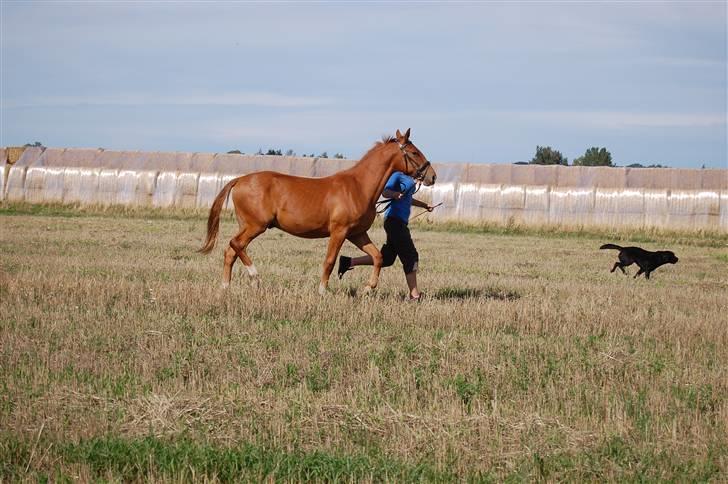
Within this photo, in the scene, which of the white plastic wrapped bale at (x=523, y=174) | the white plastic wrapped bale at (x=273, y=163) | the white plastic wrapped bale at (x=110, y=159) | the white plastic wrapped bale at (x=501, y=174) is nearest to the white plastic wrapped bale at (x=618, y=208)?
the white plastic wrapped bale at (x=523, y=174)

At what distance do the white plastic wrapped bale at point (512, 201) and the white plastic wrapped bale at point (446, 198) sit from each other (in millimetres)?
2013

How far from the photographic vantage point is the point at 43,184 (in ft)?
150

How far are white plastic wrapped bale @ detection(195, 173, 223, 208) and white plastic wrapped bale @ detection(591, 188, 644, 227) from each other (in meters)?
16.0

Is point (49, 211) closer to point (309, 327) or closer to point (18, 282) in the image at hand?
point (18, 282)

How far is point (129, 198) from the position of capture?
44.6 metres

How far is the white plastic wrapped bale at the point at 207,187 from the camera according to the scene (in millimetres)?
43156

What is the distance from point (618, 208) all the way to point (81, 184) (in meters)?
23.7

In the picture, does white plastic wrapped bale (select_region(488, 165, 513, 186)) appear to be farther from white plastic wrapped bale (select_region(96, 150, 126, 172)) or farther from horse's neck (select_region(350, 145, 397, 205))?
horse's neck (select_region(350, 145, 397, 205))

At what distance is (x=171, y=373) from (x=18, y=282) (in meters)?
5.79

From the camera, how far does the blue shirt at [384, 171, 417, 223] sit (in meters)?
14.2

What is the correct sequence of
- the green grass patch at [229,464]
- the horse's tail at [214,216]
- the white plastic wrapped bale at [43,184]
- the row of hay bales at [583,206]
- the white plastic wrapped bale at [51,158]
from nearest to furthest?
the green grass patch at [229,464] → the horse's tail at [214,216] → the row of hay bales at [583,206] → the white plastic wrapped bale at [43,184] → the white plastic wrapped bale at [51,158]

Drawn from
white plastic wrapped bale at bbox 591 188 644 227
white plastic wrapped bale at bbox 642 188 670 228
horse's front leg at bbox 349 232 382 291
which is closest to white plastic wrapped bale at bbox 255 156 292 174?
white plastic wrapped bale at bbox 591 188 644 227

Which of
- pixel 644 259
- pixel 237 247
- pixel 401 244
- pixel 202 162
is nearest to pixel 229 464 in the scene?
pixel 401 244

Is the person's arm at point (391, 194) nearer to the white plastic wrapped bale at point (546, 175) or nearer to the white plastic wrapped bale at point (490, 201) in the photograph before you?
the white plastic wrapped bale at point (490, 201)
